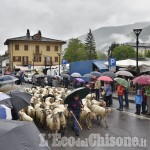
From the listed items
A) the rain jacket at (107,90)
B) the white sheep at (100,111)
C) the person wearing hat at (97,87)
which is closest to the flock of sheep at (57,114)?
the white sheep at (100,111)

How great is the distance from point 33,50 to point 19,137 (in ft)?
257

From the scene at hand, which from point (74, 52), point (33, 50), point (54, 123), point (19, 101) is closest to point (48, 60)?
point (33, 50)

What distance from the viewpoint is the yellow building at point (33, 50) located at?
7988cm

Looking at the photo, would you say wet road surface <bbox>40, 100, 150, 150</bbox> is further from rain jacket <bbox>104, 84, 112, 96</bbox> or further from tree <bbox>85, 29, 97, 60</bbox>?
tree <bbox>85, 29, 97, 60</bbox>

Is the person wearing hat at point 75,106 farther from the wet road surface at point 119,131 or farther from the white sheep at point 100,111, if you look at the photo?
the white sheep at point 100,111

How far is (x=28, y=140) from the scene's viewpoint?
4.44m

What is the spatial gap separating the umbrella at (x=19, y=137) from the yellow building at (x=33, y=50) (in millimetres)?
74645

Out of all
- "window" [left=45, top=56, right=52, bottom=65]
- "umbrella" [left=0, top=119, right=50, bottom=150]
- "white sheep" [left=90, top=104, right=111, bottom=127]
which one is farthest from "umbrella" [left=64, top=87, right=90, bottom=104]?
"window" [left=45, top=56, right=52, bottom=65]

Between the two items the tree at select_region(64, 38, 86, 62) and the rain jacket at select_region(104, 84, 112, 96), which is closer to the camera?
the rain jacket at select_region(104, 84, 112, 96)

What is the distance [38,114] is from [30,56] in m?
71.1

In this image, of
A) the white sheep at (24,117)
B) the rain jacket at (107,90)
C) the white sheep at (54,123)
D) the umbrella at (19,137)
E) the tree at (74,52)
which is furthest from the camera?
the tree at (74,52)

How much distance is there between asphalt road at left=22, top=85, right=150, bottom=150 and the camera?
9945 millimetres

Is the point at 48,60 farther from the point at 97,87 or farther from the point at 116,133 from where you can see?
the point at 116,133

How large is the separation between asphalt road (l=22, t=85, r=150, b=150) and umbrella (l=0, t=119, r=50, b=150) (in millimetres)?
5121
